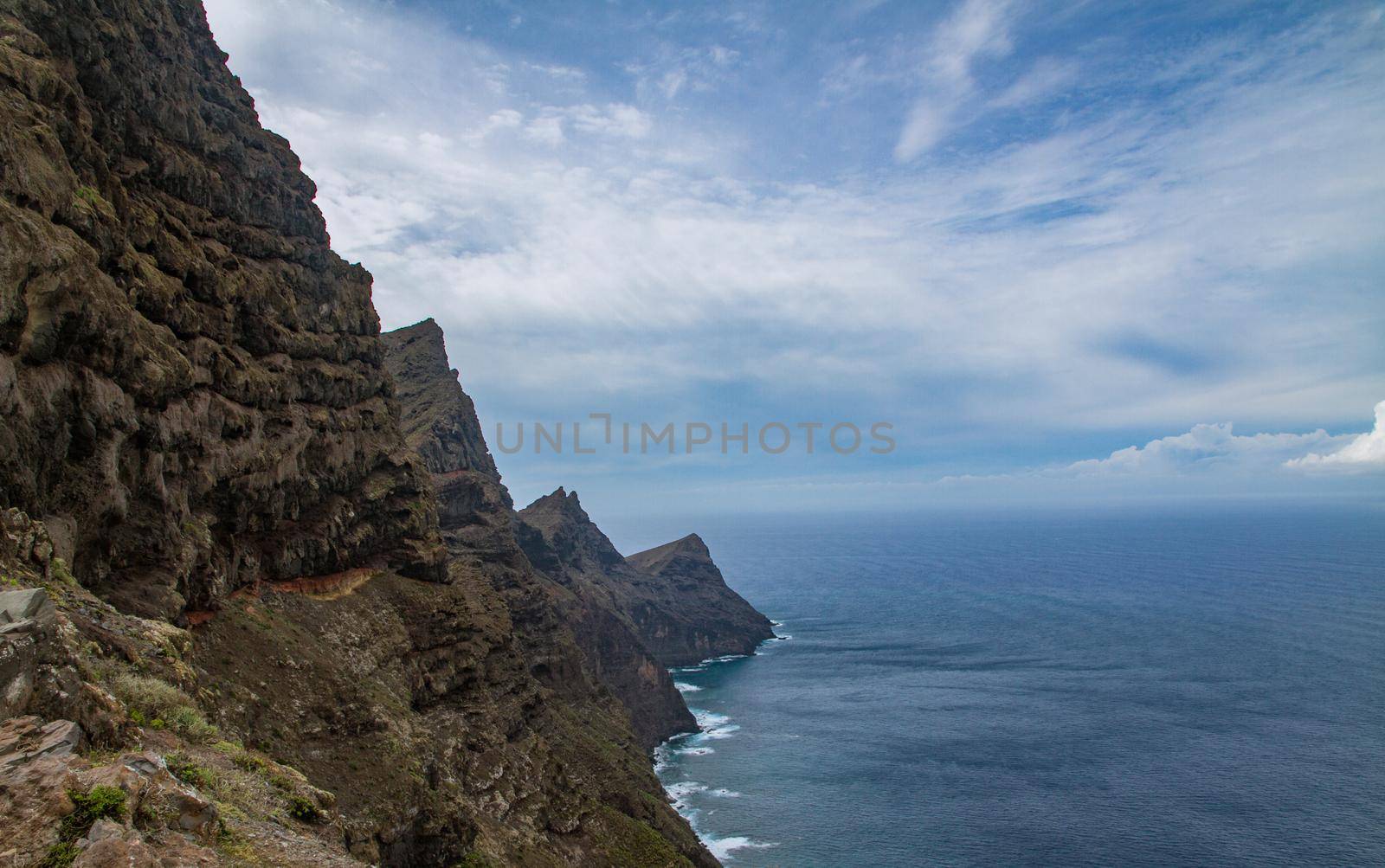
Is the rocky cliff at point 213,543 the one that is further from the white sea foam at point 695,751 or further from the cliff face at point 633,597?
the cliff face at point 633,597

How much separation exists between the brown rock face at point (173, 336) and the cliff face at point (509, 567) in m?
27.3

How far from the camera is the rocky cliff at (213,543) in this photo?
13.9 m

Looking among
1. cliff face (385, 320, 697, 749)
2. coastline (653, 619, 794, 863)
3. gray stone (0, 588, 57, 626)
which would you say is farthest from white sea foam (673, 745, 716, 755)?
gray stone (0, 588, 57, 626)

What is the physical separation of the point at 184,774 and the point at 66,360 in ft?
60.4

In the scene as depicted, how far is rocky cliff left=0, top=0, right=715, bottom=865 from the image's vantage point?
13.9 meters

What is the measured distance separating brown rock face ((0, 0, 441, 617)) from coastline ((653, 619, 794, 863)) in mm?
A: 51062

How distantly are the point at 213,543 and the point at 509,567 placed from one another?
54.7 m

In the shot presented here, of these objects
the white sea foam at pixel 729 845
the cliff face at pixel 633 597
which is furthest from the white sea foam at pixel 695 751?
the cliff face at pixel 633 597

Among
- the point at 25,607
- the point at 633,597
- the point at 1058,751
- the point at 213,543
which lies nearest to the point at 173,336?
the point at 213,543

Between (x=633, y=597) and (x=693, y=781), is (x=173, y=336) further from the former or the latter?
(x=633, y=597)

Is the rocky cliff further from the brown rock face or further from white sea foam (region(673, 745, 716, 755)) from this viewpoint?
white sea foam (region(673, 745, 716, 755))

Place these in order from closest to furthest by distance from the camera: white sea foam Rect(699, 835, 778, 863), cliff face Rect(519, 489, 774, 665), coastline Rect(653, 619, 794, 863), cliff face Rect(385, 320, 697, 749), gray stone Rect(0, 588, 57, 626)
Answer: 1. gray stone Rect(0, 588, 57, 626)
2. white sea foam Rect(699, 835, 778, 863)
3. cliff face Rect(385, 320, 697, 749)
4. coastline Rect(653, 619, 794, 863)
5. cliff face Rect(519, 489, 774, 665)

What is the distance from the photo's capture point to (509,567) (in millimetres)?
92375

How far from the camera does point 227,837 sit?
13305 millimetres
